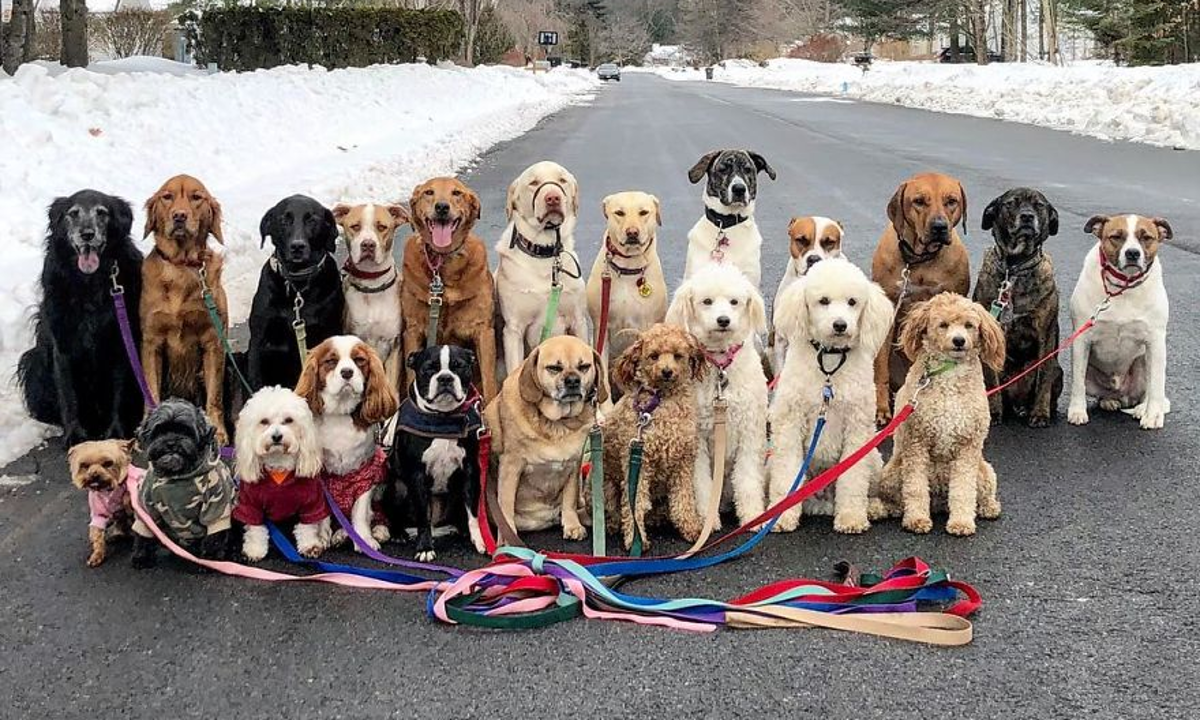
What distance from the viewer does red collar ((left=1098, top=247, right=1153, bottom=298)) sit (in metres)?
6.24

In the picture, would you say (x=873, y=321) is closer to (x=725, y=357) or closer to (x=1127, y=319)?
(x=725, y=357)

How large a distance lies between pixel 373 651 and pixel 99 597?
1.28 metres

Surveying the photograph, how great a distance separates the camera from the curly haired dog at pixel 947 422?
4910 mm

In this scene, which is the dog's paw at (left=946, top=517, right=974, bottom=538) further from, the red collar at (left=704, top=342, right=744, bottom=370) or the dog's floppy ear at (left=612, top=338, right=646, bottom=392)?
the dog's floppy ear at (left=612, top=338, right=646, bottom=392)

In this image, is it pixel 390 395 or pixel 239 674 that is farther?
pixel 390 395

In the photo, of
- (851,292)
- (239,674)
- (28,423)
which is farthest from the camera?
(28,423)

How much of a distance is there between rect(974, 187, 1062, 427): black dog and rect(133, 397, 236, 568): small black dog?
4446 mm

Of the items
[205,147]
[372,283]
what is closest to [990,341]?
[372,283]

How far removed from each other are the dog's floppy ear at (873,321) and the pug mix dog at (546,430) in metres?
1.27

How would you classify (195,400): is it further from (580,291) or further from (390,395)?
(580,291)

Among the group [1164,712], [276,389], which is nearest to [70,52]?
[276,389]

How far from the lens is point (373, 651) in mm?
3848

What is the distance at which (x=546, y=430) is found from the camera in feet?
16.2

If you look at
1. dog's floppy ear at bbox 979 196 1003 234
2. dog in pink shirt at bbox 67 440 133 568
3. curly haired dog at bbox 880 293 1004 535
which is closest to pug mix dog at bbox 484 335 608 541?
curly haired dog at bbox 880 293 1004 535
